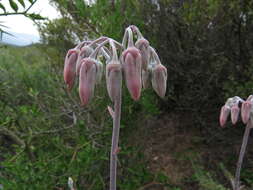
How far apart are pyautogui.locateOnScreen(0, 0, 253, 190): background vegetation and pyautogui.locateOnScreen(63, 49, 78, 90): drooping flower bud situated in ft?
4.63

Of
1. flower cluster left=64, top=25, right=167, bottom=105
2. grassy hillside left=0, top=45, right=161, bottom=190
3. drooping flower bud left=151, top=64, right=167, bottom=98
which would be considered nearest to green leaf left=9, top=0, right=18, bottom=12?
flower cluster left=64, top=25, right=167, bottom=105

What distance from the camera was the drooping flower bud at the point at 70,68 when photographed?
1.12m

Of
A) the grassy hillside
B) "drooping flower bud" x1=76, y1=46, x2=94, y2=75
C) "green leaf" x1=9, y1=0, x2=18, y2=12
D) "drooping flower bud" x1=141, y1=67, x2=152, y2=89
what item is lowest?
the grassy hillside

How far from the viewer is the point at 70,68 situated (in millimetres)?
1133

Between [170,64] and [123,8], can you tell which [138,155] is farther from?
[123,8]

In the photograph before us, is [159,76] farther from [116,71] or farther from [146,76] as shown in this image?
[116,71]

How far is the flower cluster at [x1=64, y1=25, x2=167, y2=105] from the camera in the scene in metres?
0.99

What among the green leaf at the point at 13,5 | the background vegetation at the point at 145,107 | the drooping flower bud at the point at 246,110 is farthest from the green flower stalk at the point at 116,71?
the background vegetation at the point at 145,107

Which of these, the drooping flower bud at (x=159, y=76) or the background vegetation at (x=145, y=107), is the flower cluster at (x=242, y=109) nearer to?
the background vegetation at (x=145, y=107)

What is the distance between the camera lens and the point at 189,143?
3.82 m

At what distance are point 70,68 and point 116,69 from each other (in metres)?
0.26

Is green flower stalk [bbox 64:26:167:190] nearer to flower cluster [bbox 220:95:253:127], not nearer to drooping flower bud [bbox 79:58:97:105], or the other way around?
drooping flower bud [bbox 79:58:97:105]

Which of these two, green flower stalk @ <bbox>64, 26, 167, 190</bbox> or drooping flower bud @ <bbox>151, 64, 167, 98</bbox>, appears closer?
green flower stalk @ <bbox>64, 26, 167, 190</bbox>

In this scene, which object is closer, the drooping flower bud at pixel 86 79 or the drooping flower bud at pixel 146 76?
the drooping flower bud at pixel 86 79
